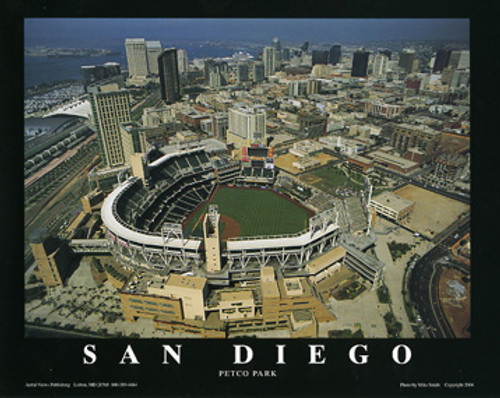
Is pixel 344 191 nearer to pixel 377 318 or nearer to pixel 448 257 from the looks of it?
pixel 448 257

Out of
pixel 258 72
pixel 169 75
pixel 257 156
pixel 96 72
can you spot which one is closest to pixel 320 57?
pixel 258 72

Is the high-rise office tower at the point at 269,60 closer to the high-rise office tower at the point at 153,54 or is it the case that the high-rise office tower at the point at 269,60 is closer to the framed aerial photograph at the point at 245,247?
the high-rise office tower at the point at 153,54

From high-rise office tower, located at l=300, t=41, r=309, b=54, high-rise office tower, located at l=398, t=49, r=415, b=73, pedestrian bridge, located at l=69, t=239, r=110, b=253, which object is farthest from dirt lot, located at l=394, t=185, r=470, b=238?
high-rise office tower, located at l=300, t=41, r=309, b=54

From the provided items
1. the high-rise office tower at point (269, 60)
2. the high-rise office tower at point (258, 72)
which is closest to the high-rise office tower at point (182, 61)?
the high-rise office tower at point (258, 72)

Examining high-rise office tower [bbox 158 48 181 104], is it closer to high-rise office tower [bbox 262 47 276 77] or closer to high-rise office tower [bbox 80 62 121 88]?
high-rise office tower [bbox 80 62 121 88]

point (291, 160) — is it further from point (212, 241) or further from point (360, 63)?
point (360, 63)

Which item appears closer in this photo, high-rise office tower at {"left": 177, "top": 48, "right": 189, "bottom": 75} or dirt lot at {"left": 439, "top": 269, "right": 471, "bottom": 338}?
dirt lot at {"left": 439, "top": 269, "right": 471, "bottom": 338}
